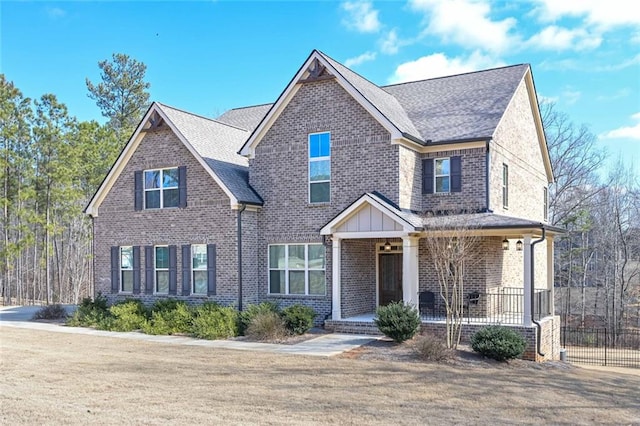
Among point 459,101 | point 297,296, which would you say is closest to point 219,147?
point 297,296

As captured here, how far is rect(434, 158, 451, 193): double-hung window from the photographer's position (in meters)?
17.3

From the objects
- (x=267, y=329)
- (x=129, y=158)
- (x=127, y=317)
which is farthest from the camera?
(x=129, y=158)

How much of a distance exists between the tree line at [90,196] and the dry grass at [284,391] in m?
20.3

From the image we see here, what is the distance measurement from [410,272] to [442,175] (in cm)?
376

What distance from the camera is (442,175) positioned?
57.3ft

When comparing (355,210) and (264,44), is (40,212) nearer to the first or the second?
(264,44)

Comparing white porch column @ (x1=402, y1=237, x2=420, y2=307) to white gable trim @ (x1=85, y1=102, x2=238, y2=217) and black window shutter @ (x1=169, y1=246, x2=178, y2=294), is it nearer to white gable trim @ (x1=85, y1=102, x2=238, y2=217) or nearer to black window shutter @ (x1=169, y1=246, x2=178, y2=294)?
white gable trim @ (x1=85, y1=102, x2=238, y2=217)

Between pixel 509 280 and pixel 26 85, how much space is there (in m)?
28.4

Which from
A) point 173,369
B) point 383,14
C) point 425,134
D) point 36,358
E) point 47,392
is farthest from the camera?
point 425,134

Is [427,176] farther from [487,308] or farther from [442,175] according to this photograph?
[487,308]

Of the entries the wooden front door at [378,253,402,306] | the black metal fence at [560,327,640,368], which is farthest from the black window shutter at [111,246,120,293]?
the black metal fence at [560,327,640,368]

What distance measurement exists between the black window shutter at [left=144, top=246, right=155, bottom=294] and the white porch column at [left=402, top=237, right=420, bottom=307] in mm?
9211

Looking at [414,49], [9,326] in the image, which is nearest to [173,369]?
[9,326]

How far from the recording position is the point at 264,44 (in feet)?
60.8
